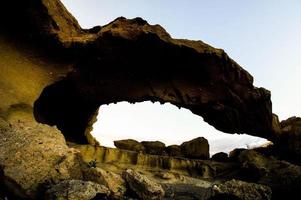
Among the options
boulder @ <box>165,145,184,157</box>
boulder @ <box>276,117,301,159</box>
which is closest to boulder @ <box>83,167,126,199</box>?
boulder @ <box>165,145,184,157</box>

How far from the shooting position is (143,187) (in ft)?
27.9

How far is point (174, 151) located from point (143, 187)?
743 cm

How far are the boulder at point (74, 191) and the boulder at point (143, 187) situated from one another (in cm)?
117

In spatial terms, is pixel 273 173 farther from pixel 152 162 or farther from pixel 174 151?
pixel 174 151

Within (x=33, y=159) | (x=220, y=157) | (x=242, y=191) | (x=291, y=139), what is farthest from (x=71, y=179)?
(x=291, y=139)

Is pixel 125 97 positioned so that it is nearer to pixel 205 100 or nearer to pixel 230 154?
pixel 205 100

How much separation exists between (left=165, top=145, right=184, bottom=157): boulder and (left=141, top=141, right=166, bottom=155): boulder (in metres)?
0.23

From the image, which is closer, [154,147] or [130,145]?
[130,145]

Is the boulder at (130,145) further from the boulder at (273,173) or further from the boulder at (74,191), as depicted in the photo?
the boulder at (74,191)

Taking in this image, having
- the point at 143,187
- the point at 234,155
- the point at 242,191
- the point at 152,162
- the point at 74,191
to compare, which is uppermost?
the point at 234,155

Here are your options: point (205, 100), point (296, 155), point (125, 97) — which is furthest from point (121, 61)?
point (296, 155)

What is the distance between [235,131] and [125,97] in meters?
5.34

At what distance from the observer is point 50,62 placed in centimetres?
1233

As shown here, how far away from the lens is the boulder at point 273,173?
34.5 ft
